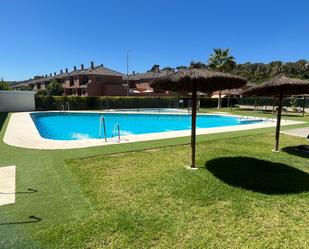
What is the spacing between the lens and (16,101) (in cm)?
2620

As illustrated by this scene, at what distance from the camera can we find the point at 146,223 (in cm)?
371

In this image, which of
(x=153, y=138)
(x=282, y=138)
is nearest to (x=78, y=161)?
(x=153, y=138)

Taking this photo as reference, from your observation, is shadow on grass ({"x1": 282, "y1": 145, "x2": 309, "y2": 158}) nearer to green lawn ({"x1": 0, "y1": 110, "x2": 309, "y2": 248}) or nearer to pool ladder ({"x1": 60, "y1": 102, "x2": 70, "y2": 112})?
green lawn ({"x1": 0, "y1": 110, "x2": 309, "y2": 248})

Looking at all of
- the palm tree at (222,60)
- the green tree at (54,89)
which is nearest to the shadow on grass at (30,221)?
the palm tree at (222,60)

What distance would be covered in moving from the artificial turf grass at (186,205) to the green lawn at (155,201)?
0.05 feet

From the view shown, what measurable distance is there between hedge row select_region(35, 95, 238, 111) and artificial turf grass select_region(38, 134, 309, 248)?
81.3 feet

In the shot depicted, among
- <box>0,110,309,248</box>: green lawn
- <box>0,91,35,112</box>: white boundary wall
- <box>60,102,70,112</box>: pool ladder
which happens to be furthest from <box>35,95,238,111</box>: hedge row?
<box>0,110,309,248</box>: green lawn

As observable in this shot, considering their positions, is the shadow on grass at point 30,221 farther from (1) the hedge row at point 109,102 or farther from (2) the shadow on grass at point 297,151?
(1) the hedge row at point 109,102

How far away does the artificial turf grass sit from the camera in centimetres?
333

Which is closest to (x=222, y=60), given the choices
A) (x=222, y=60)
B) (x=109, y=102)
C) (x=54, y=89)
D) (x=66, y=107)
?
(x=222, y=60)

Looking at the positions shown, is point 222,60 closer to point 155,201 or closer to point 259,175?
point 259,175

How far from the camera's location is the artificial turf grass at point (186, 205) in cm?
333

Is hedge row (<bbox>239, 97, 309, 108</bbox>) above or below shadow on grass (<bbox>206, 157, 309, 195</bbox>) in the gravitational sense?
above

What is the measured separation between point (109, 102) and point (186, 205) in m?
29.0
